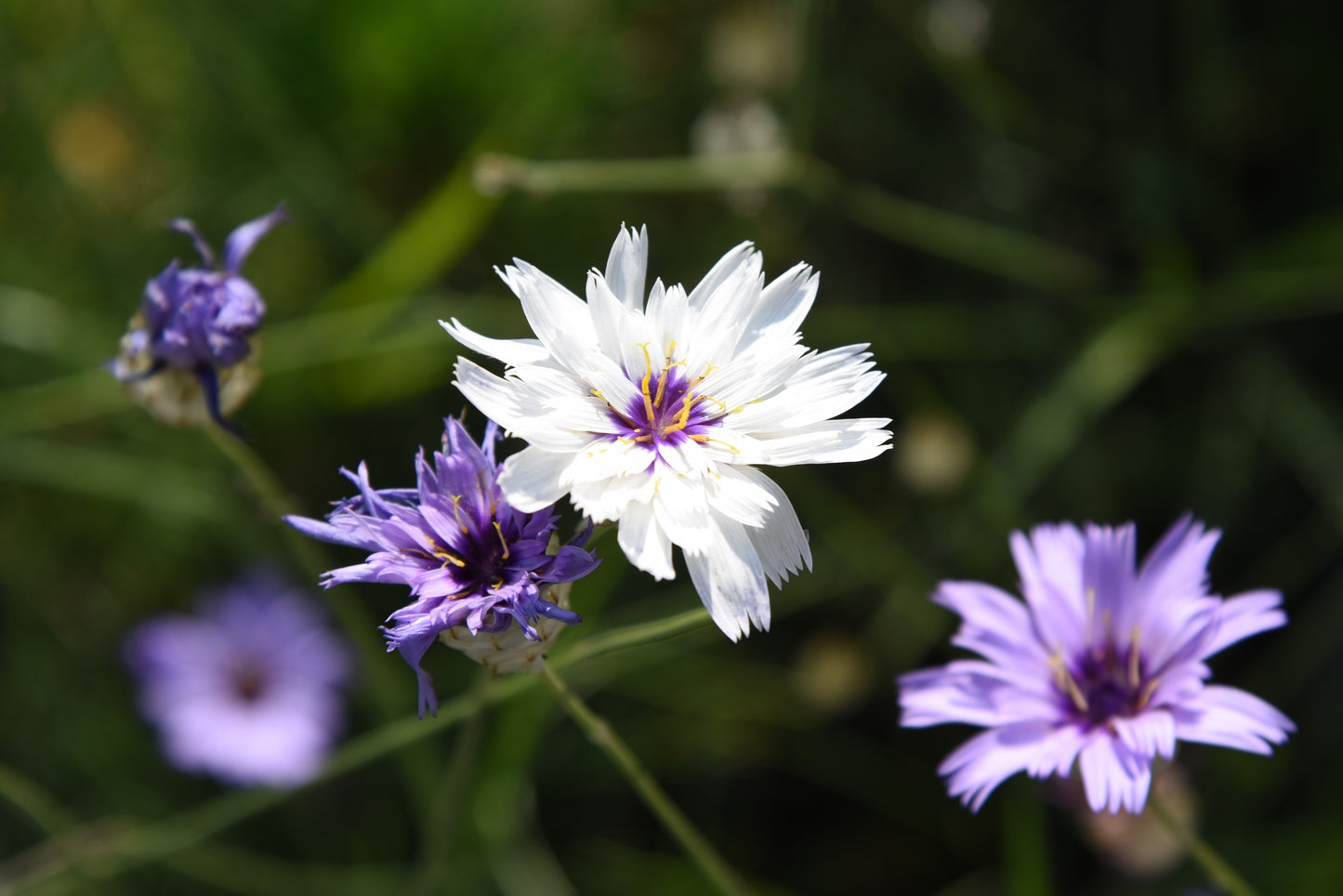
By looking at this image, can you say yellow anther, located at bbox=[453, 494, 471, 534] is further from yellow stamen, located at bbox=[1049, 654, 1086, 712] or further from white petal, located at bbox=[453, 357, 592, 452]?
yellow stamen, located at bbox=[1049, 654, 1086, 712]

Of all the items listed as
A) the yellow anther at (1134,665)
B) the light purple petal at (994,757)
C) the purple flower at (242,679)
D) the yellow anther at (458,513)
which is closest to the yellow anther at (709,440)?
the yellow anther at (458,513)

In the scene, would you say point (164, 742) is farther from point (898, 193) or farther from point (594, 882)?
point (898, 193)

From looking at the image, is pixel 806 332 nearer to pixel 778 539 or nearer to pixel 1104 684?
pixel 1104 684

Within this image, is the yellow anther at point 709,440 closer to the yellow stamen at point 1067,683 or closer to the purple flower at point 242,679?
the yellow stamen at point 1067,683

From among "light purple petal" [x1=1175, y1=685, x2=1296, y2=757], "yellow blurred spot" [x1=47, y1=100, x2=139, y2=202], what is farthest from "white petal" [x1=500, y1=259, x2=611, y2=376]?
"yellow blurred spot" [x1=47, y1=100, x2=139, y2=202]

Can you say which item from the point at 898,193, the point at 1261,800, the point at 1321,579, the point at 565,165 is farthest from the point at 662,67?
the point at 1261,800
